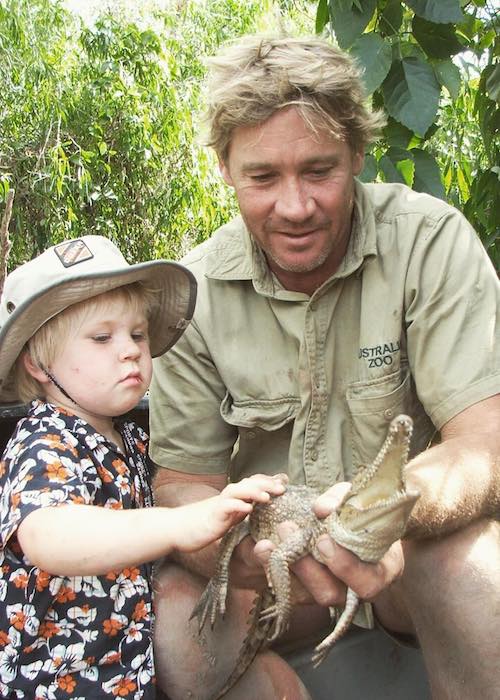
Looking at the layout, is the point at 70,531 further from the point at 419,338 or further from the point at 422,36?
the point at 422,36

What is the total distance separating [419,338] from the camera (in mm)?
2400

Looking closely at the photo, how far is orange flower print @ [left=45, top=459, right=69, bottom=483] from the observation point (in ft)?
6.16

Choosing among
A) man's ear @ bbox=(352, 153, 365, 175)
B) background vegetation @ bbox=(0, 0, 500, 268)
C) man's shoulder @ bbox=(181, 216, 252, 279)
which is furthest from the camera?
background vegetation @ bbox=(0, 0, 500, 268)

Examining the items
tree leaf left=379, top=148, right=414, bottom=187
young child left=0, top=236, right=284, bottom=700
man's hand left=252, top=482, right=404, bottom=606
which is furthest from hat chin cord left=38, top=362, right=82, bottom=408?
tree leaf left=379, top=148, right=414, bottom=187

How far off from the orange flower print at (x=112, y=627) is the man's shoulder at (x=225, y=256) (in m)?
1.12

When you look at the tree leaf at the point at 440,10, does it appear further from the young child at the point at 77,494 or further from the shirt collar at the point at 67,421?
the shirt collar at the point at 67,421

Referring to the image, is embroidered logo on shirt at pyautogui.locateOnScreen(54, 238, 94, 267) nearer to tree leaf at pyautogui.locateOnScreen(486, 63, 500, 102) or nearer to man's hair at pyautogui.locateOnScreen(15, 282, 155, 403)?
man's hair at pyautogui.locateOnScreen(15, 282, 155, 403)

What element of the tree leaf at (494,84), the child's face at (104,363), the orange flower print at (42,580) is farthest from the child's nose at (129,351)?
the tree leaf at (494,84)

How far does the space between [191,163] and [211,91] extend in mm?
6934

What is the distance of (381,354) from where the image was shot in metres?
2.47

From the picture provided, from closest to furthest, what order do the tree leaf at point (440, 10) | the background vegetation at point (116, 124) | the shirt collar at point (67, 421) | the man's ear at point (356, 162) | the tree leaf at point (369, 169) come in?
the shirt collar at point (67, 421)
the man's ear at point (356, 162)
the tree leaf at point (440, 10)
the tree leaf at point (369, 169)
the background vegetation at point (116, 124)

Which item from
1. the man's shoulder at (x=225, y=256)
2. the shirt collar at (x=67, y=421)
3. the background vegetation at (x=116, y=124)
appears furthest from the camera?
the background vegetation at (x=116, y=124)

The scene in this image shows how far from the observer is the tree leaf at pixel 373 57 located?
9.49ft

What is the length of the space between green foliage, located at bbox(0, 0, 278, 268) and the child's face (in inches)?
233
